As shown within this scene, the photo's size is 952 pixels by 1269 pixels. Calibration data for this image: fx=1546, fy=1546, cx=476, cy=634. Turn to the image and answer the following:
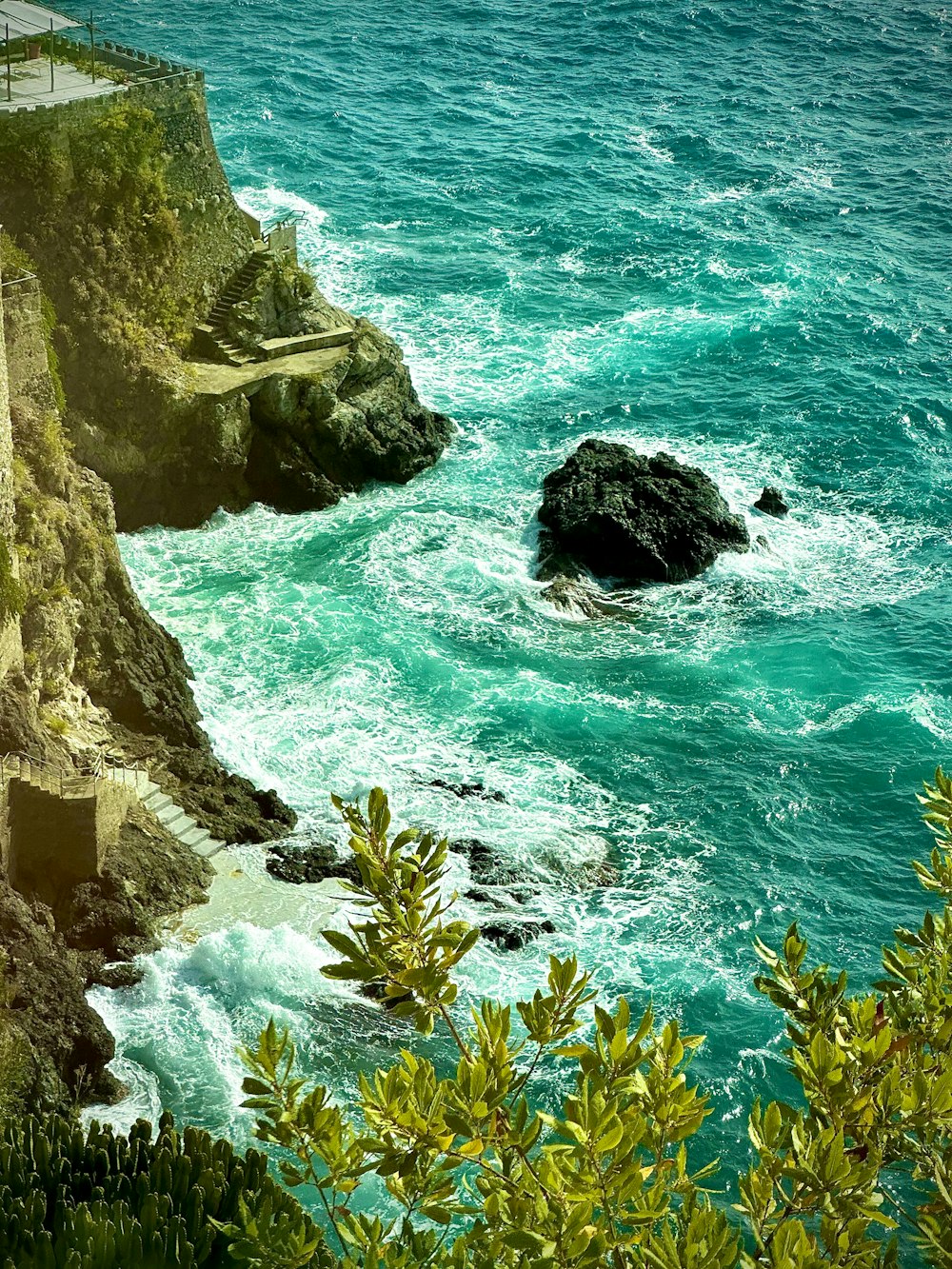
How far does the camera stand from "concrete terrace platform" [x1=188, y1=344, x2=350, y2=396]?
4700 cm

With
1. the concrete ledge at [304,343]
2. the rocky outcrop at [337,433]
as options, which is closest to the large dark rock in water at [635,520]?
the rocky outcrop at [337,433]

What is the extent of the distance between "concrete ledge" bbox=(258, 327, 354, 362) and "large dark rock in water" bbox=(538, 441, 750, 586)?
8500 millimetres

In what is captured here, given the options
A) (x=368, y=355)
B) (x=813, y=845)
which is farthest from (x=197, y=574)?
(x=813, y=845)

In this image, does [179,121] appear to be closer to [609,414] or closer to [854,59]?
[609,414]

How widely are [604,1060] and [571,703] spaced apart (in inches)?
1182

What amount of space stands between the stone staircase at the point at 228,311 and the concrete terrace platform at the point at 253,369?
14.2 inches

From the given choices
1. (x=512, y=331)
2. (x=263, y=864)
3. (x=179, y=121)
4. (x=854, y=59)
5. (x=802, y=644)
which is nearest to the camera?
(x=263, y=864)

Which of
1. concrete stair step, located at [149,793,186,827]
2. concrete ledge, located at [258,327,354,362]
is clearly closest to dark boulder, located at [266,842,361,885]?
concrete stair step, located at [149,793,186,827]

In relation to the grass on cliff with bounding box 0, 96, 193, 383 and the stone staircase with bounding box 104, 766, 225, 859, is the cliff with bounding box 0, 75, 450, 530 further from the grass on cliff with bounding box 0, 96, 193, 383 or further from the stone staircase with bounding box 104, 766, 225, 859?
the stone staircase with bounding box 104, 766, 225, 859

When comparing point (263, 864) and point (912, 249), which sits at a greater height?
point (912, 249)

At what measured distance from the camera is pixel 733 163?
75.4 metres

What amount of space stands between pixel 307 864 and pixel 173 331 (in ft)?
68.7

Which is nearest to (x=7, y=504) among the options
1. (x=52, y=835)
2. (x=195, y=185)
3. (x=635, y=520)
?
(x=52, y=835)

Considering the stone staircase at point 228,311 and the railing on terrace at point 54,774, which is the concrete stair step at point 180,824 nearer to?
the railing on terrace at point 54,774
